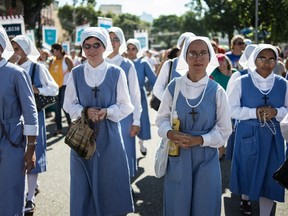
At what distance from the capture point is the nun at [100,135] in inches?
143

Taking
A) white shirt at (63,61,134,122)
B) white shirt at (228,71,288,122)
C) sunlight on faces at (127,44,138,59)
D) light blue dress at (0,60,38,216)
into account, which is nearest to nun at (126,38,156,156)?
sunlight on faces at (127,44,138,59)

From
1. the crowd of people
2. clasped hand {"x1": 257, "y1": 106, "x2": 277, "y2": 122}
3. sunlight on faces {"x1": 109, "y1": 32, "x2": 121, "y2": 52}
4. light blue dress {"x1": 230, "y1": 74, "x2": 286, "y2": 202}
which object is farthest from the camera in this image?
sunlight on faces {"x1": 109, "y1": 32, "x2": 121, "y2": 52}

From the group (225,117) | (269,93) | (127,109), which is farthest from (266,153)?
(127,109)

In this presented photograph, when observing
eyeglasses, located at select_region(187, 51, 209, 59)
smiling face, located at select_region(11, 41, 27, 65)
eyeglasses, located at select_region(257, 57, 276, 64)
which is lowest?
eyeglasses, located at select_region(257, 57, 276, 64)

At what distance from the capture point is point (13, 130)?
3295 millimetres

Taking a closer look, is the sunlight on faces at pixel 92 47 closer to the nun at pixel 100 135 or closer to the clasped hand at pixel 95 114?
the nun at pixel 100 135

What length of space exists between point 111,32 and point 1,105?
93.3 inches

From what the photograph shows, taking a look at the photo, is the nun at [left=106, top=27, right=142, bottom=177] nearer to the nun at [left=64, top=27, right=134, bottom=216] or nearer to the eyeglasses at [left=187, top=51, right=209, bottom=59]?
the nun at [left=64, top=27, right=134, bottom=216]

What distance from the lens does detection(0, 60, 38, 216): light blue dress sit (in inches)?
127

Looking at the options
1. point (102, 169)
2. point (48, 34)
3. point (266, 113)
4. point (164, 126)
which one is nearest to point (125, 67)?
point (102, 169)

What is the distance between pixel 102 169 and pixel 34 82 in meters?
1.77

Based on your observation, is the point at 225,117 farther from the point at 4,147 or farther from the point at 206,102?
the point at 4,147

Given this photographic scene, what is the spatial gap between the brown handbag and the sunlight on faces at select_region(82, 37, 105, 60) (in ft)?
1.80

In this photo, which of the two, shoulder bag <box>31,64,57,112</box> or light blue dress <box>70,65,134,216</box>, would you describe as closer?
light blue dress <box>70,65,134,216</box>
